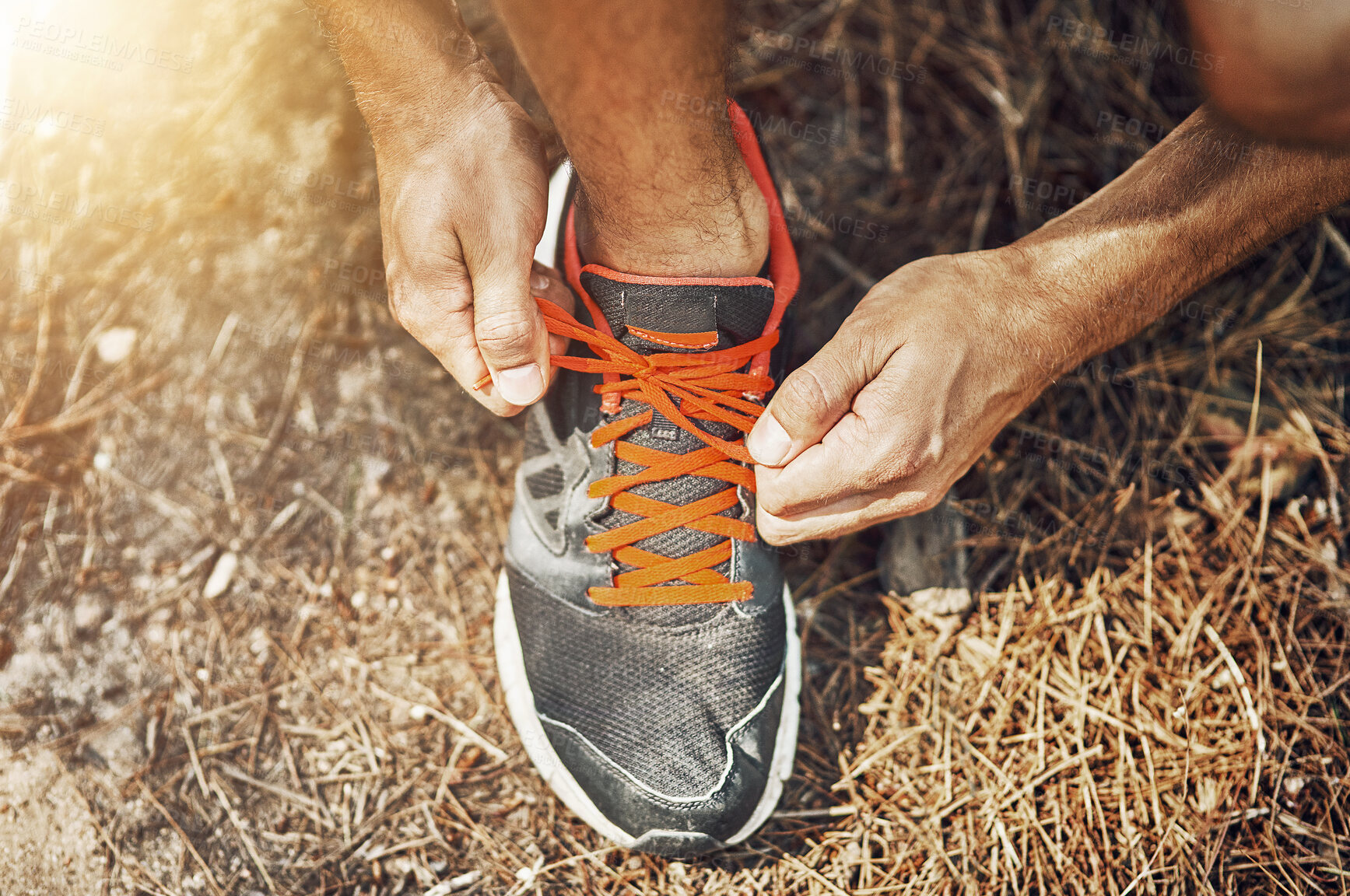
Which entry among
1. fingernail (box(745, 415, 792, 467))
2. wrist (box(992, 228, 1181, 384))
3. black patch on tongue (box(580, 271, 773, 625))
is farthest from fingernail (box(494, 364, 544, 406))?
wrist (box(992, 228, 1181, 384))

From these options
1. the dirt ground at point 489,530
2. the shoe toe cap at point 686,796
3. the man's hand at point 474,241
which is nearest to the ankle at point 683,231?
the man's hand at point 474,241

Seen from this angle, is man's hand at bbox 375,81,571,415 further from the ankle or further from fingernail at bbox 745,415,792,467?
fingernail at bbox 745,415,792,467

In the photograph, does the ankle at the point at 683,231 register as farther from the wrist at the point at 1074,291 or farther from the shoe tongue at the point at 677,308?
the wrist at the point at 1074,291

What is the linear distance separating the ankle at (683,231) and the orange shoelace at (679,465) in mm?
151

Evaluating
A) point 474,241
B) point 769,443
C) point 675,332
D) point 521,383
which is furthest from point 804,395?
point 474,241

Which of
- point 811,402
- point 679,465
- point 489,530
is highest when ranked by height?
point 811,402

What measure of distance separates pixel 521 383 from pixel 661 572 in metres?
0.45

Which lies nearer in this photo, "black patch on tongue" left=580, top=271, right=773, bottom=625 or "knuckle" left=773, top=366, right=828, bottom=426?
"knuckle" left=773, top=366, right=828, bottom=426

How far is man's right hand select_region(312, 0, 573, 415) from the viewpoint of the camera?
1304 millimetres

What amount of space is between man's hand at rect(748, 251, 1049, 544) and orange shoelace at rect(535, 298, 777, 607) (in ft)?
0.30

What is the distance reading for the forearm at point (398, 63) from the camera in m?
1.35

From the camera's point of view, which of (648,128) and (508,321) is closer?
(648,128)

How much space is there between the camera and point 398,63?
136 cm

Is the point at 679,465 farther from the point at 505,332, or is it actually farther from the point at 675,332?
the point at 505,332
